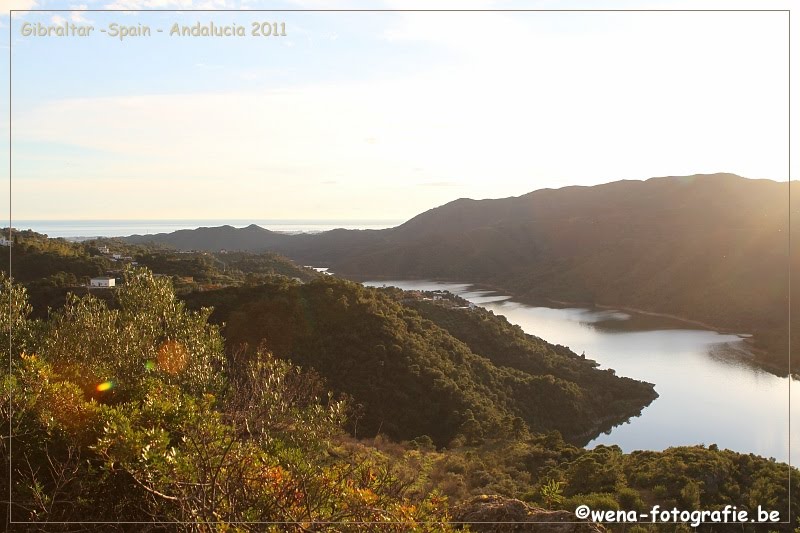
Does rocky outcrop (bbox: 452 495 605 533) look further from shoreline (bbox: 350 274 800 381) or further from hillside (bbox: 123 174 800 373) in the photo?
hillside (bbox: 123 174 800 373)

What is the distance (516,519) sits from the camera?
12.4 feet

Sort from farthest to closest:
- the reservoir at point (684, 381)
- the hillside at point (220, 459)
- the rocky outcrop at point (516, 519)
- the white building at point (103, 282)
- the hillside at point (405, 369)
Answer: the white building at point (103, 282) → the reservoir at point (684, 381) → the hillside at point (405, 369) → the rocky outcrop at point (516, 519) → the hillside at point (220, 459)

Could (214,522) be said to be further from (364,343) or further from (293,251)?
(293,251)

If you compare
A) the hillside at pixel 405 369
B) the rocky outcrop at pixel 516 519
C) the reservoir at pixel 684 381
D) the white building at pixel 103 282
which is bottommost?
the reservoir at pixel 684 381

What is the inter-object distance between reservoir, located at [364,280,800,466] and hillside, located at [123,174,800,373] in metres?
2.75

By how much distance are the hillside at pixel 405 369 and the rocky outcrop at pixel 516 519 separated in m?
9.02

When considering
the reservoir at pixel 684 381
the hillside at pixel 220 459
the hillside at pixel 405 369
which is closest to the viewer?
the hillside at pixel 220 459

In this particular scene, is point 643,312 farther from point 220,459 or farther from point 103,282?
point 220,459

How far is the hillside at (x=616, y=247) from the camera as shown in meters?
40.2

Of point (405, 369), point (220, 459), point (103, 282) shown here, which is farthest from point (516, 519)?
point (103, 282)

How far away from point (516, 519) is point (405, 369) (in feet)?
39.9

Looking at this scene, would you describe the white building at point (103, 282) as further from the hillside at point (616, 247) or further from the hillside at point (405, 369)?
the hillside at point (616, 247)

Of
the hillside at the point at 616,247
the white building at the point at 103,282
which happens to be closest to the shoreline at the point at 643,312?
the hillside at the point at 616,247

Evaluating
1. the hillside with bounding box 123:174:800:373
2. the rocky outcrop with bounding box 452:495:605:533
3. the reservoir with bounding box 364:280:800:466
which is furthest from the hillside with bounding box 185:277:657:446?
the hillside with bounding box 123:174:800:373
